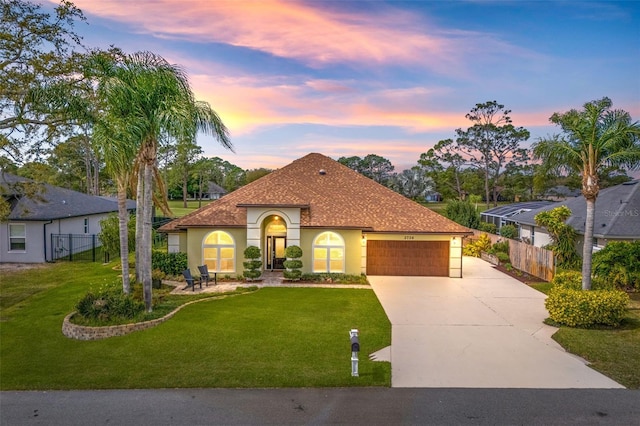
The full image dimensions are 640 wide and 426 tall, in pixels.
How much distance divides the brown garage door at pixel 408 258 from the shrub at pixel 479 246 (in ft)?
24.9

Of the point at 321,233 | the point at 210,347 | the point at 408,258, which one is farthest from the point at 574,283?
the point at 210,347

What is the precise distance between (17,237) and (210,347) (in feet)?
64.8

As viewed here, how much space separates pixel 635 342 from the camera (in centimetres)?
1065

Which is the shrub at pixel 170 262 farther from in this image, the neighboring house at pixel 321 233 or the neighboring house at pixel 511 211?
the neighboring house at pixel 511 211

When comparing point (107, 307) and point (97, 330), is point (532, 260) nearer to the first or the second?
point (107, 307)

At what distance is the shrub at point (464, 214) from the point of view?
107 ft

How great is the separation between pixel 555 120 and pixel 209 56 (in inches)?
646

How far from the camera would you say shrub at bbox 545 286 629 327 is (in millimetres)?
11766

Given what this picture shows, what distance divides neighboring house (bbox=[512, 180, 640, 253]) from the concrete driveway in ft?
16.7

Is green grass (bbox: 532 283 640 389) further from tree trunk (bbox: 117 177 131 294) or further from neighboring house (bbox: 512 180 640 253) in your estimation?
tree trunk (bbox: 117 177 131 294)

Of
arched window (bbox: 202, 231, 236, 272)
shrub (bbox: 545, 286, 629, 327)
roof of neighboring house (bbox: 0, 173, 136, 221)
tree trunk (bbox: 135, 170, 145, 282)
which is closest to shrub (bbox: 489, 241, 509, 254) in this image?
shrub (bbox: 545, 286, 629, 327)

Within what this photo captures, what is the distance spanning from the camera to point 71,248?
2412cm

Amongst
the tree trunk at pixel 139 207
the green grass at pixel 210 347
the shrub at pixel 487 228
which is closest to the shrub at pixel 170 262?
the tree trunk at pixel 139 207

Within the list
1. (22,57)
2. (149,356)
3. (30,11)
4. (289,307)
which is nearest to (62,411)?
(149,356)
